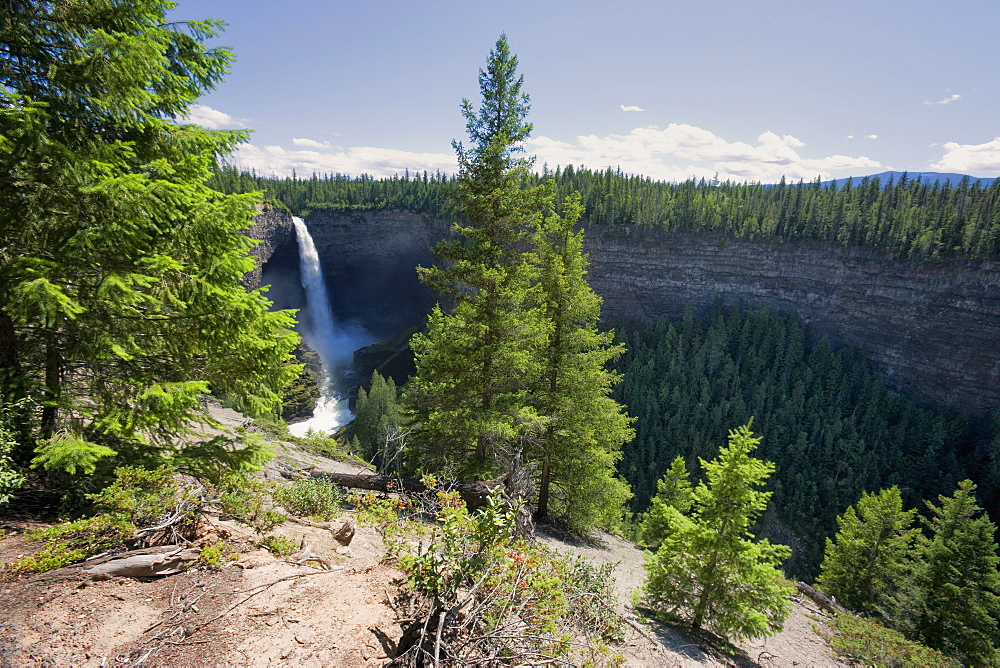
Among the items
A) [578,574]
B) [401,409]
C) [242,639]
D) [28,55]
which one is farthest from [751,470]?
[28,55]

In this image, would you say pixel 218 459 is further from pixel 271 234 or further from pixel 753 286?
pixel 271 234

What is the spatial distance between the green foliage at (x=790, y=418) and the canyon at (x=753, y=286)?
3319 millimetres

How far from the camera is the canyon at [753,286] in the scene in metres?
54.8

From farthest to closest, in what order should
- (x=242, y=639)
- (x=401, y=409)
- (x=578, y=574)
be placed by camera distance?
(x=401, y=409), (x=578, y=574), (x=242, y=639)

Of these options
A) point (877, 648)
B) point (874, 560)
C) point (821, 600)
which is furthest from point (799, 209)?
point (877, 648)

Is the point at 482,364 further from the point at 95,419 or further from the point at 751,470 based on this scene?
the point at 95,419

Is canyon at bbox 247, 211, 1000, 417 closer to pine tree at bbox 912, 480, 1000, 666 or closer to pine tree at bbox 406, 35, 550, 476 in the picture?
pine tree at bbox 912, 480, 1000, 666

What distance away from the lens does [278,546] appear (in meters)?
5.79

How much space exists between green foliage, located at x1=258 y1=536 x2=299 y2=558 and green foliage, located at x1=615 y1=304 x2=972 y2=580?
50.8m

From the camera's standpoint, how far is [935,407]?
56969mm

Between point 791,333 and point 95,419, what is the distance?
76669 mm

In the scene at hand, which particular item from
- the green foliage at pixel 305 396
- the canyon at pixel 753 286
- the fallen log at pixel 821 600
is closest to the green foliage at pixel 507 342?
the fallen log at pixel 821 600

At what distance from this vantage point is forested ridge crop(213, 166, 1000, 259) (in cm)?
5588

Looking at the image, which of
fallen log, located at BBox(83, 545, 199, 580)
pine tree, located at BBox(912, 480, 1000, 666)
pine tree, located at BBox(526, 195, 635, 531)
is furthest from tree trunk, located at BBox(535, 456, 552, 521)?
pine tree, located at BBox(912, 480, 1000, 666)
